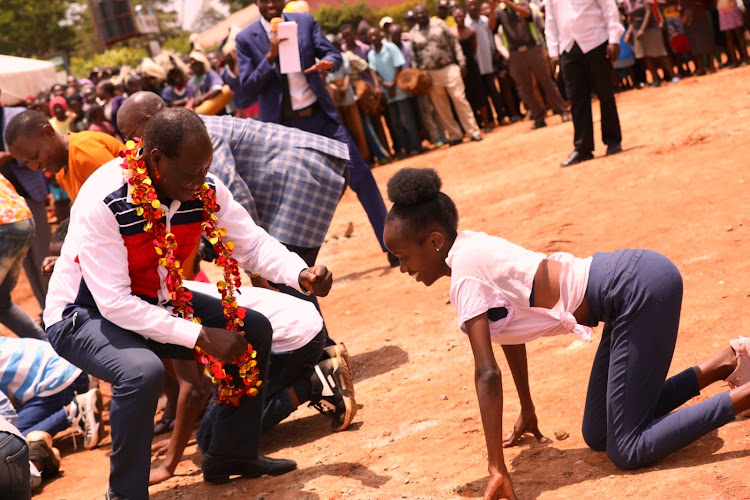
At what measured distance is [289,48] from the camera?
733cm

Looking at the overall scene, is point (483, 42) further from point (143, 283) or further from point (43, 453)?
point (143, 283)

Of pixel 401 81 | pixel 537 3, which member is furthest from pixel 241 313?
pixel 537 3

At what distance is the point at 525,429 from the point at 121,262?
71.1 inches

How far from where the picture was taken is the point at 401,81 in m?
14.2

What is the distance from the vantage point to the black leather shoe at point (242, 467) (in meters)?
4.30

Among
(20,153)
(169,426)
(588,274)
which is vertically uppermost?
(20,153)

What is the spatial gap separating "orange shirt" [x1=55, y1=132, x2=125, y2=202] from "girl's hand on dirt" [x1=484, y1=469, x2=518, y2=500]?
10.1 feet

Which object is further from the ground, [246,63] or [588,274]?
[246,63]

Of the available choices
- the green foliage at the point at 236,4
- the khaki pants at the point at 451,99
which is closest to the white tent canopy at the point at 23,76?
the khaki pants at the point at 451,99

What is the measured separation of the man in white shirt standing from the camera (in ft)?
29.6

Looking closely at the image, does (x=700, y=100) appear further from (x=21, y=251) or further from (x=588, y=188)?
(x=21, y=251)

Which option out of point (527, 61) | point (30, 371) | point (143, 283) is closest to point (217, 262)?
point (143, 283)

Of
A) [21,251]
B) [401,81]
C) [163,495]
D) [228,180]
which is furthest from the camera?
[401,81]

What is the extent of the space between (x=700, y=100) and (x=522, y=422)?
29.6 feet
